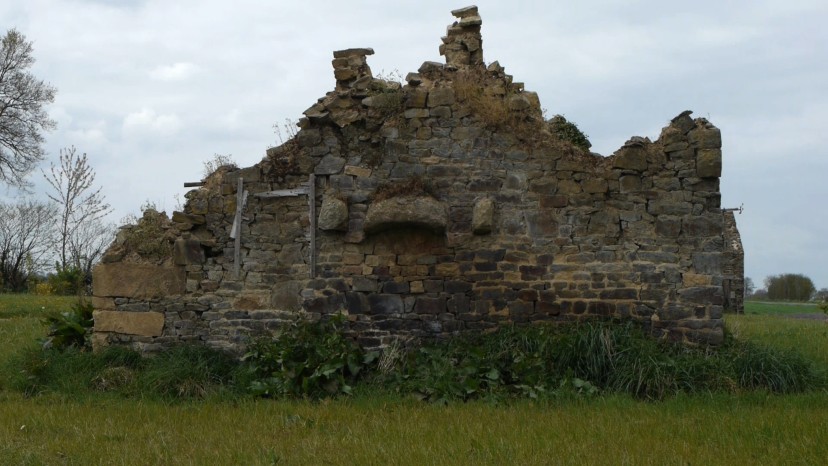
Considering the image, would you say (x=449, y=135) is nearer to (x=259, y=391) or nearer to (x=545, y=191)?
(x=545, y=191)

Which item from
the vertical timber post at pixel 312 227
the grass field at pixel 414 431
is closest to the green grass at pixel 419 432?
the grass field at pixel 414 431

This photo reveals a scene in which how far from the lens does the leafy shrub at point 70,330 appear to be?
32.1 ft

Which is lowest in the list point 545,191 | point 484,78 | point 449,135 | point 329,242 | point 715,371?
point 715,371

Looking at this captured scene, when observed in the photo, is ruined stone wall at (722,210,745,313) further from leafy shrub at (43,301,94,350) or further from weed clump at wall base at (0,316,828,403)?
leafy shrub at (43,301,94,350)

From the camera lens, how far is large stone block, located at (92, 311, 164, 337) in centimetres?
941

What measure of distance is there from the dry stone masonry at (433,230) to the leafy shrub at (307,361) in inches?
9.7

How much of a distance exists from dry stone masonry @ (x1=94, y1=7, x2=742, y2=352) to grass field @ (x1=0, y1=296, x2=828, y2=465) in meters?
1.41

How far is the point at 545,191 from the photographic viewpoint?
912 centimetres

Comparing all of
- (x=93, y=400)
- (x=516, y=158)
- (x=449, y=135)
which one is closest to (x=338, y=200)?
(x=449, y=135)

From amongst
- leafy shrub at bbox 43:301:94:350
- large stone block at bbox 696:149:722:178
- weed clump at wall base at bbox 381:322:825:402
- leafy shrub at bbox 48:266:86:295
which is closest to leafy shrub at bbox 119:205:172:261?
leafy shrub at bbox 43:301:94:350

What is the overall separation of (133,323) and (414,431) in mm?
4639

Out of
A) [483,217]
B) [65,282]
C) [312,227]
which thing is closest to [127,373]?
[312,227]

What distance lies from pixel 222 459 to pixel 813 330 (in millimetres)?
12554

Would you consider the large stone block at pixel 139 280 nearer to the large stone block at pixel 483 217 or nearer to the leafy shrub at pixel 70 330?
the leafy shrub at pixel 70 330
